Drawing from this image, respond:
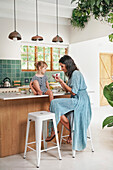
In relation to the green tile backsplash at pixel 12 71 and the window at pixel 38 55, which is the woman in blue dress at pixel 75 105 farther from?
the window at pixel 38 55

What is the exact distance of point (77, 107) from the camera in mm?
3543

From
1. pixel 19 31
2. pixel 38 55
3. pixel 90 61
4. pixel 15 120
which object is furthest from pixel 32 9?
pixel 15 120

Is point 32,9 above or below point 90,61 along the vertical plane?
above

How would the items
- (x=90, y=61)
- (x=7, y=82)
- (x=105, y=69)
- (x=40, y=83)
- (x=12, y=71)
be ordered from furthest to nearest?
(x=105, y=69) → (x=90, y=61) → (x=12, y=71) → (x=7, y=82) → (x=40, y=83)

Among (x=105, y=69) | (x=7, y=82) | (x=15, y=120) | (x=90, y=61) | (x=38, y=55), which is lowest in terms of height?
(x=15, y=120)

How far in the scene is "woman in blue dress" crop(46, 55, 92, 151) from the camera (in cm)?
348

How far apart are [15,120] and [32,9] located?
3929 millimetres

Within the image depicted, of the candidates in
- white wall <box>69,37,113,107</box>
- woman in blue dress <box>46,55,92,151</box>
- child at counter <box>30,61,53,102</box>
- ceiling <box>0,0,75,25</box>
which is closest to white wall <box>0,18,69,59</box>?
ceiling <box>0,0,75,25</box>

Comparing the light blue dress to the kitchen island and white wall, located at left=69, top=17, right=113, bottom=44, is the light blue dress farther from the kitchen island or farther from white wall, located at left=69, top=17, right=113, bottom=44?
white wall, located at left=69, top=17, right=113, bottom=44

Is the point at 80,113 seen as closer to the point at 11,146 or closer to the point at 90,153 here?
the point at 90,153

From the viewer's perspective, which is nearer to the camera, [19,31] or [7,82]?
[7,82]

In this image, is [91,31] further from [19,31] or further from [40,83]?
[40,83]

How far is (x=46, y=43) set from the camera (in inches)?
→ 293

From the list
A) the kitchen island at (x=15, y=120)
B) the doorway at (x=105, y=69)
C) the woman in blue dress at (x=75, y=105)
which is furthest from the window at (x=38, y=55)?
the woman in blue dress at (x=75, y=105)
